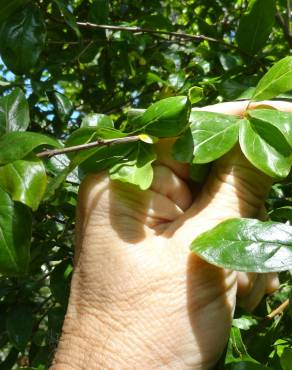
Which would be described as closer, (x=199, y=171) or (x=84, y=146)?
(x=84, y=146)

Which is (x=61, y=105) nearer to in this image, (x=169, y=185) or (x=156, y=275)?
(x=169, y=185)

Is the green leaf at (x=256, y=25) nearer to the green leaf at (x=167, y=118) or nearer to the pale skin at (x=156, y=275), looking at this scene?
the pale skin at (x=156, y=275)

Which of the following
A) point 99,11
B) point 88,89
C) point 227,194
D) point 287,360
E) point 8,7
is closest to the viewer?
point 287,360

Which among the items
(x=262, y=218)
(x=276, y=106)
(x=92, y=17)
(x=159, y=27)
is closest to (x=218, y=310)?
(x=262, y=218)

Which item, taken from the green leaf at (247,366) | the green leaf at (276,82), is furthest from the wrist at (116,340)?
the green leaf at (276,82)

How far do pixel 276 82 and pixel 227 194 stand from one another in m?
0.24

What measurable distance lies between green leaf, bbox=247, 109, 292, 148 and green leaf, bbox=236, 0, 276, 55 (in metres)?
0.49

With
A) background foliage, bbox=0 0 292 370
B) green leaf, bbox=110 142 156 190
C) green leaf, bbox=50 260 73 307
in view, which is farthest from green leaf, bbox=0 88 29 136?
green leaf, bbox=50 260 73 307

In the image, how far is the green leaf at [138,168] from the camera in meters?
0.95

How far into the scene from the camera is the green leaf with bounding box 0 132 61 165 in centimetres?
87

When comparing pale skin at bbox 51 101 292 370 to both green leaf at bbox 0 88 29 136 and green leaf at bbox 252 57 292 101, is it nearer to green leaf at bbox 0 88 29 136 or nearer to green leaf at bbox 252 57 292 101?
green leaf at bbox 252 57 292 101

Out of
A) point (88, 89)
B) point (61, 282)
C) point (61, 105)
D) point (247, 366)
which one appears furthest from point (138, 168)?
point (88, 89)

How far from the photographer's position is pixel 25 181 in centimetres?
85

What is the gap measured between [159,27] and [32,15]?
733 millimetres
